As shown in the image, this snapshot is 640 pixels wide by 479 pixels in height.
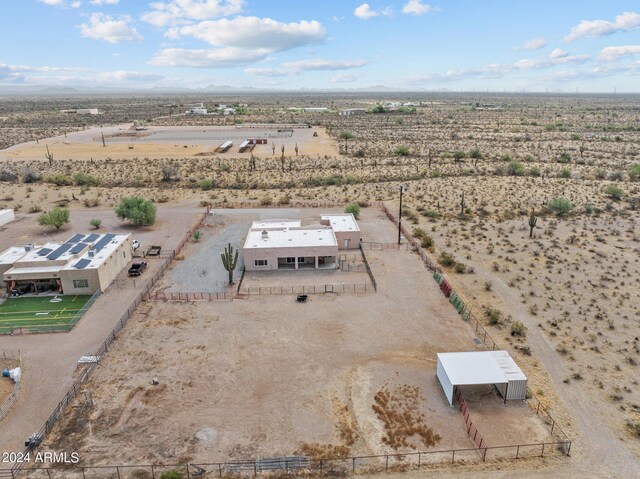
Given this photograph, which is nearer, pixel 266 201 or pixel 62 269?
pixel 62 269

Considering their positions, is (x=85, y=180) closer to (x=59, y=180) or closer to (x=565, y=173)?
(x=59, y=180)

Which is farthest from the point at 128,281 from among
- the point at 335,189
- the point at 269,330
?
the point at 335,189

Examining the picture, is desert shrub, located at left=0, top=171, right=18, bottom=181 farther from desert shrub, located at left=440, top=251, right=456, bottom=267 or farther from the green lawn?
desert shrub, located at left=440, top=251, right=456, bottom=267

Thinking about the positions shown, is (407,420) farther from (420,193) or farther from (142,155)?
(142,155)

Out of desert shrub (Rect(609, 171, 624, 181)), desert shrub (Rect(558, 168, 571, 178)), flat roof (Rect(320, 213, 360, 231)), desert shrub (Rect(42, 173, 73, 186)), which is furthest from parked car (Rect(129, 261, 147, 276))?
desert shrub (Rect(609, 171, 624, 181))

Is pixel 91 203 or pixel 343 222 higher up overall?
pixel 343 222

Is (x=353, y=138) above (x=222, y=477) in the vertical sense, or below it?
above

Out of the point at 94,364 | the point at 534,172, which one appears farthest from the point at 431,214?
the point at 94,364
